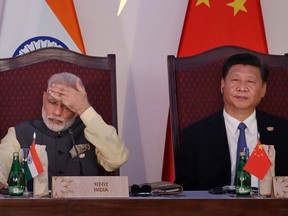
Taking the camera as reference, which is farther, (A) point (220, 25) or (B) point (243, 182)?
(A) point (220, 25)

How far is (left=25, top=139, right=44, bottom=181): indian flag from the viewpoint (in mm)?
2324

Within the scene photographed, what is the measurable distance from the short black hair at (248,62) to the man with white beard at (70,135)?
0.64 m

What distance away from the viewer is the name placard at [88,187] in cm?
220

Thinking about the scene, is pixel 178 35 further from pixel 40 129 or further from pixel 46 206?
pixel 46 206

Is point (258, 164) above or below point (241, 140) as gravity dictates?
below

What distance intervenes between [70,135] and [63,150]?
7 cm

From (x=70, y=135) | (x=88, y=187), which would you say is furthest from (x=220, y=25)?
(x=88, y=187)

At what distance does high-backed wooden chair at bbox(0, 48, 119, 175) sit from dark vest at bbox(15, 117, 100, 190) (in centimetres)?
17

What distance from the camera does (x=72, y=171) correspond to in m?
2.95

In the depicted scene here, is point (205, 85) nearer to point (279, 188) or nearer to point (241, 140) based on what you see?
point (241, 140)

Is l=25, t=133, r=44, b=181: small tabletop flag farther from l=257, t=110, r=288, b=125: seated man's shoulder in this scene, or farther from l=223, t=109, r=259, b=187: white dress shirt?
l=257, t=110, r=288, b=125: seated man's shoulder

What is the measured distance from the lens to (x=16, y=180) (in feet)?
7.54

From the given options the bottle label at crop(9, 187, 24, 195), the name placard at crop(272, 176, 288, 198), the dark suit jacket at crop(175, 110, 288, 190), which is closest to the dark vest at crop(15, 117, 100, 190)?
the dark suit jacket at crop(175, 110, 288, 190)

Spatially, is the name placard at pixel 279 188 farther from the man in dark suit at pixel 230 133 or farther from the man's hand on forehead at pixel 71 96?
the man's hand on forehead at pixel 71 96
